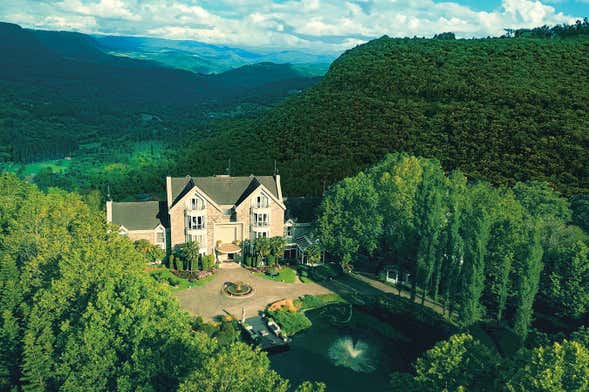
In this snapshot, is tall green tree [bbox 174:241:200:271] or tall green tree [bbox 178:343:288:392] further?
tall green tree [bbox 174:241:200:271]

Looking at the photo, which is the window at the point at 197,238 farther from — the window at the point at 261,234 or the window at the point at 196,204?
the window at the point at 261,234

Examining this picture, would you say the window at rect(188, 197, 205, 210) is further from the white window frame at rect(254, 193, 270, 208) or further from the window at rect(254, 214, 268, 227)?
the window at rect(254, 214, 268, 227)

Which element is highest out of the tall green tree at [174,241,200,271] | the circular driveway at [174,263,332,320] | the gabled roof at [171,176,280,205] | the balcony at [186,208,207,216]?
the gabled roof at [171,176,280,205]

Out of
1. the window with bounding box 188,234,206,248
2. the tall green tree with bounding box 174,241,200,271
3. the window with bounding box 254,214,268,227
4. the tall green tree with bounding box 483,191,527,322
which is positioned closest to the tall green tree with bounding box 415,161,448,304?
the tall green tree with bounding box 483,191,527,322

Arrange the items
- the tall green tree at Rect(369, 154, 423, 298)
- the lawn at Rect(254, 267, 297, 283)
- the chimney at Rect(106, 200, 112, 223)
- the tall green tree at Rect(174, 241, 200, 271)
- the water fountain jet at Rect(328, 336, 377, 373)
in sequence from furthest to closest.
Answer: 1. the chimney at Rect(106, 200, 112, 223)
2. the lawn at Rect(254, 267, 297, 283)
3. the tall green tree at Rect(174, 241, 200, 271)
4. the tall green tree at Rect(369, 154, 423, 298)
5. the water fountain jet at Rect(328, 336, 377, 373)

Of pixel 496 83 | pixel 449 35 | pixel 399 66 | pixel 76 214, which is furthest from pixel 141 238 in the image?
pixel 449 35

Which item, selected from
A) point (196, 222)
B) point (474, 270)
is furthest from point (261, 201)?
point (474, 270)
